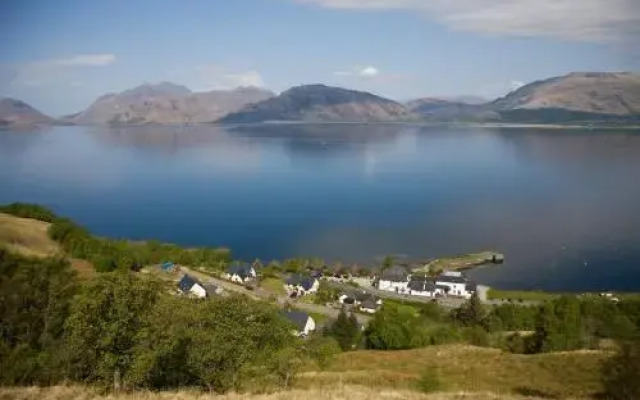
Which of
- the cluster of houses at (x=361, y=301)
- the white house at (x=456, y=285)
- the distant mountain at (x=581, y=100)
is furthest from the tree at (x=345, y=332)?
the distant mountain at (x=581, y=100)

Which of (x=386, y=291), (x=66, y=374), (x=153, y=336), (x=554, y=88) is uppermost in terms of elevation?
(x=554, y=88)

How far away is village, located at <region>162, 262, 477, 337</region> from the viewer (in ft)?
55.5

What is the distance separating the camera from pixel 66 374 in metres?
5.66

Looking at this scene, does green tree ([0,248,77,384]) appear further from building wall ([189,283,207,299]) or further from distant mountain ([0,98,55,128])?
distant mountain ([0,98,55,128])

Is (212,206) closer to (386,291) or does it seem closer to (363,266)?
(363,266)

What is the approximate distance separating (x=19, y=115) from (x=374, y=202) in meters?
124

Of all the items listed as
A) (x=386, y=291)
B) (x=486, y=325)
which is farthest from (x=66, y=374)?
(x=386, y=291)

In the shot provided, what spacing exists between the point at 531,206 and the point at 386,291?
50.2 feet

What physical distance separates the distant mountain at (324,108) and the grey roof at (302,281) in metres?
130

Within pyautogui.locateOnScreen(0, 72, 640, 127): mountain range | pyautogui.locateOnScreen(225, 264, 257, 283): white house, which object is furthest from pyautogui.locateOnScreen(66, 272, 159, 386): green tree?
pyautogui.locateOnScreen(0, 72, 640, 127): mountain range

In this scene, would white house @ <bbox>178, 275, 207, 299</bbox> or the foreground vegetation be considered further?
white house @ <bbox>178, 275, 207, 299</bbox>

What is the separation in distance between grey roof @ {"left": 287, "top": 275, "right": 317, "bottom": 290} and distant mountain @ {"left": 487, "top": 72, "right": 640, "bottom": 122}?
4274 inches

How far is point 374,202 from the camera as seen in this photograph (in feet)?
109

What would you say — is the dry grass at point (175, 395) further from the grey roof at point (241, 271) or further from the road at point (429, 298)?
the grey roof at point (241, 271)
